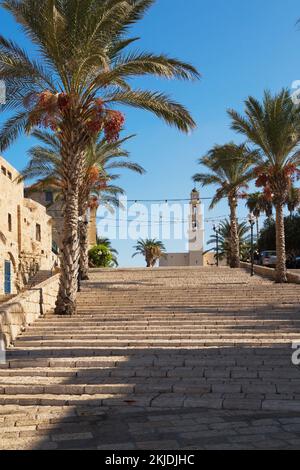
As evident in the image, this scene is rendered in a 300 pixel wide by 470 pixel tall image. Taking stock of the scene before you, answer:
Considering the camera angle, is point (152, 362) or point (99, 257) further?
point (99, 257)

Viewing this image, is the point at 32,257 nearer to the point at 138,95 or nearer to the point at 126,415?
the point at 138,95

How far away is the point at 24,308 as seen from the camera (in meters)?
12.8

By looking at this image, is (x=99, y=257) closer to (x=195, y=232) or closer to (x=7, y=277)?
(x=195, y=232)

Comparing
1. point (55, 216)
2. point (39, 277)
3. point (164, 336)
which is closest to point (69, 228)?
point (164, 336)

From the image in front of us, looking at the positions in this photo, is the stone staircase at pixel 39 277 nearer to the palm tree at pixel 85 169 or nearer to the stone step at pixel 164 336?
the palm tree at pixel 85 169

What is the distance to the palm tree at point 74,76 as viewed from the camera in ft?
44.4

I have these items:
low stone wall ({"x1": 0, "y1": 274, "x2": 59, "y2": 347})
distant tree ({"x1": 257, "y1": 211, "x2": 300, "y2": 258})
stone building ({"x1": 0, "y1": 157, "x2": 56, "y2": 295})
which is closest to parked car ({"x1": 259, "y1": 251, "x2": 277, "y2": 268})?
distant tree ({"x1": 257, "y1": 211, "x2": 300, "y2": 258})

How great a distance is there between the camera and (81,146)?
49.2ft

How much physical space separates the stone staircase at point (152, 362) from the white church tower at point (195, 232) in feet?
85.7

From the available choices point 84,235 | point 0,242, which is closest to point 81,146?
point 84,235

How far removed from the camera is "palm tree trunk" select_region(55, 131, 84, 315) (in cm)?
1458

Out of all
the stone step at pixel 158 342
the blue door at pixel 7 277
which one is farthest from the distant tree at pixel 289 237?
the stone step at pixel 158 342

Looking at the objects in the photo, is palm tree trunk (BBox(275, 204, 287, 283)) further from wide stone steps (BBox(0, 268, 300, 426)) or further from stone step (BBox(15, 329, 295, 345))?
stone step (BBox(15, 329, 295, 345))

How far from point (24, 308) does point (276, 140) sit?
40.6ft
